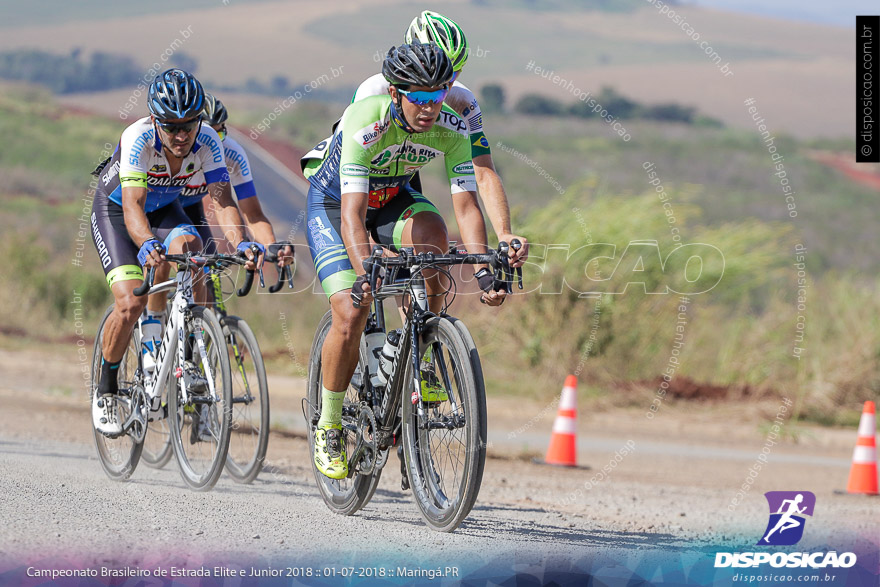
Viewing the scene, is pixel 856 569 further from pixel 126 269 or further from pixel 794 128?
pixel 794 128

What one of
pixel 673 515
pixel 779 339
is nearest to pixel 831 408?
pixel 779 339

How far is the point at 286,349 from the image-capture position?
15336mm

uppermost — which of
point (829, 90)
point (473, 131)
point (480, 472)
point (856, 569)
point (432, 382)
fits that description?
point (829, 90)

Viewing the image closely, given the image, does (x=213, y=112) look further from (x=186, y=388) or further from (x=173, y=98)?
(x=186, y=388)

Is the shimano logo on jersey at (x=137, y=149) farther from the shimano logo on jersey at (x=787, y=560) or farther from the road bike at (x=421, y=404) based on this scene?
the shimano logo on jersey at (x=787, y=560)

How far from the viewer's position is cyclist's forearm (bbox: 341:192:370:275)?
4984 mm

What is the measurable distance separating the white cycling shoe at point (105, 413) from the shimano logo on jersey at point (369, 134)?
2908 millimetres

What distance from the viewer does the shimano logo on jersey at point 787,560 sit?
519 centimetres

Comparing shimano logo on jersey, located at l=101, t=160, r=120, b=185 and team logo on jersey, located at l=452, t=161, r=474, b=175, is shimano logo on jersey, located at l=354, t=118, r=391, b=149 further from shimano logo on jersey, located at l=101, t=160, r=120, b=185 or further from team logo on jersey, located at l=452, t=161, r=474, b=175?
shimano logo on jersey, located at l=101, t=160, r=120, b=185

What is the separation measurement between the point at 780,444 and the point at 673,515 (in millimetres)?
5420

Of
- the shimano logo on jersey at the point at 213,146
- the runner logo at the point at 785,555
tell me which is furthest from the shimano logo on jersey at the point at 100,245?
the runner logo at the point at 785,555

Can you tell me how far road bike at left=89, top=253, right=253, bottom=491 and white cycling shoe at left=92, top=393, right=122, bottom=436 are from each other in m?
0.06

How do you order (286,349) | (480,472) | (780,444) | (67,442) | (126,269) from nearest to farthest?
1. (480,472)
2. (126,269)
3. (67,442)
4. (780,444)
5. (286,349)

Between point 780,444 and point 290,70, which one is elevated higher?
point 290,70
